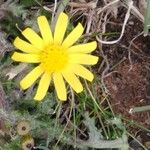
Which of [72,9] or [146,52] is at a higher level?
[72,9]

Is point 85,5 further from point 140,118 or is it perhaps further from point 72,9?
point 140,118

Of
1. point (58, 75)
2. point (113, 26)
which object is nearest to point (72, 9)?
point (113, 26)

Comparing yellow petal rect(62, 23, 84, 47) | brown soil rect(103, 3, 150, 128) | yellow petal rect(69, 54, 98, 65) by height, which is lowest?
brown soil rect(103, 3, 150, 128)

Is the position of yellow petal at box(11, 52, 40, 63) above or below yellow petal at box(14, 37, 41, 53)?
below

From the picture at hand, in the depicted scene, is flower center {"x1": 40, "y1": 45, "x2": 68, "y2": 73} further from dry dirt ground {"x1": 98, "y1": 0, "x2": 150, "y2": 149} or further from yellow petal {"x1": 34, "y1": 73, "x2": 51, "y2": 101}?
dry dirt ground {"x1": 98, "y1": 0, "x2": 150, "y2": 149}

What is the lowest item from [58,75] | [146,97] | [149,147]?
[149,147]

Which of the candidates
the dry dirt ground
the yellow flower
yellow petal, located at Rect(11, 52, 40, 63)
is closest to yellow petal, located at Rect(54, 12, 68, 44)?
the yellow flower

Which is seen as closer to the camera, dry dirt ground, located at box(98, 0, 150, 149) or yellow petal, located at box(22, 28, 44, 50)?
yellow petal, located at box(22, 28, 44, 50)

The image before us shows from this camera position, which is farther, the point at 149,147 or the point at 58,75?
the point at 149,147
